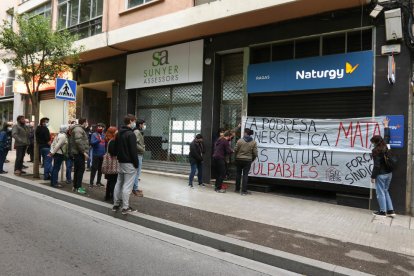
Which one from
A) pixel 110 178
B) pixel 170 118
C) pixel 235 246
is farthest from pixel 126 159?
pixel 170 118

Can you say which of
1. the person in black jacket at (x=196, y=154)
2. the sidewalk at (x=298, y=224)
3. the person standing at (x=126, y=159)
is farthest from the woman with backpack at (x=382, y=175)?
the person standing at (x=126, y=159)

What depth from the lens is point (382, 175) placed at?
24.4 feet

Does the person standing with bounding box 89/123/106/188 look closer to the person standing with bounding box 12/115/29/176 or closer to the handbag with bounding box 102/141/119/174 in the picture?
the handbag with bounding box 102/141/119/174

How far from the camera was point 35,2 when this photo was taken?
1900cm

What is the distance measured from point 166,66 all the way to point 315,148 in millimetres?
5965

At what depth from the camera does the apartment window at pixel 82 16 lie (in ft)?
47.9

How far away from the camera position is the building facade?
8.34 meters

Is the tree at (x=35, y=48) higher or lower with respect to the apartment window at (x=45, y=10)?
lower

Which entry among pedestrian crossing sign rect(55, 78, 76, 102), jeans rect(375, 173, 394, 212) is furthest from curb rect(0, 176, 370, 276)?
jeans rect(375, 173, 394, 212)

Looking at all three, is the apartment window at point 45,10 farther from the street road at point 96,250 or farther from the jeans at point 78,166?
the street road at point 96,250

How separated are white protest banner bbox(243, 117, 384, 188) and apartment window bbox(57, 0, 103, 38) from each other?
8183 mm

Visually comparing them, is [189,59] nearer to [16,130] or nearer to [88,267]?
[16,130]

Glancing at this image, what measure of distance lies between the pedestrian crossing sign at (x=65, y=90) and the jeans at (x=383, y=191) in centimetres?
788

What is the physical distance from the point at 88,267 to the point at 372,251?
3918 mm
